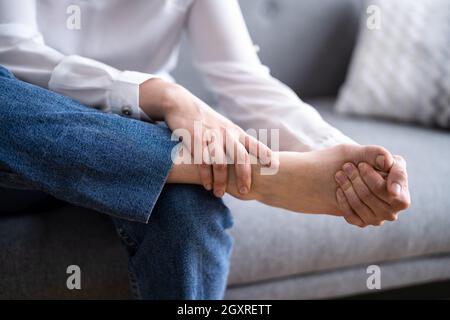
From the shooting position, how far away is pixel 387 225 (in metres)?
0.96

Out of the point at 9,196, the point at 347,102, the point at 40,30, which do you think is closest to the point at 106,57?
the point at 40,30

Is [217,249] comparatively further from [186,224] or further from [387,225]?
[387,225]

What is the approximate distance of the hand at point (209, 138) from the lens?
67cm

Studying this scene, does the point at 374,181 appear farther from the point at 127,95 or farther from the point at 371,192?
the point at 127,95

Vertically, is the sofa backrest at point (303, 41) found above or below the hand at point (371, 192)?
above

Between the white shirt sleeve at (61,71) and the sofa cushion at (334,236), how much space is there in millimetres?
286

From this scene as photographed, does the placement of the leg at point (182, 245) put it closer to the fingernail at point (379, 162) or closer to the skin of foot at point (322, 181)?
the skin of foot at point (322, 181)

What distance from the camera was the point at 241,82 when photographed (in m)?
0.86

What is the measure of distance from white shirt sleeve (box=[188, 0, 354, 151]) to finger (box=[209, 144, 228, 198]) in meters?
0.16

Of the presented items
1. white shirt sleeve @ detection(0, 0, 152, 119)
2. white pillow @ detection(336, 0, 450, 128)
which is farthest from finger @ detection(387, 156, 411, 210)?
white pillow @ detection(336, 0, 450, 128)

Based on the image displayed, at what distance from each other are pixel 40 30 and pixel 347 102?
758mm
